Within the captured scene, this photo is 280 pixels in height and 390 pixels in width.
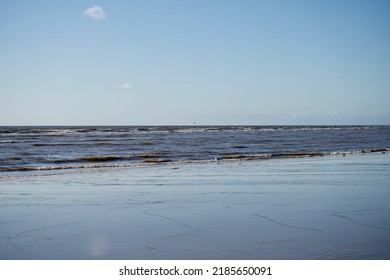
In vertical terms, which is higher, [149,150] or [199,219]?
[149,150]

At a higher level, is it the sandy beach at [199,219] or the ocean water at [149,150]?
the ocean water at [149,150]

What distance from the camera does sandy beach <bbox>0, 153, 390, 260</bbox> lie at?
5.50 m

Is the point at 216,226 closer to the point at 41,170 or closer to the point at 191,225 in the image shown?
the point at 191,225

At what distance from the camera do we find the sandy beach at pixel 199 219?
5496mm

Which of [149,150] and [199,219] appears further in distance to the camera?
[149,150]

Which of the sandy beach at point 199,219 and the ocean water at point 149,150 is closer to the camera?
the sandy beach at point 199,219

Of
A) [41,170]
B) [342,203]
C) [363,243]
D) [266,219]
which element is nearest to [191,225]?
[266,219]

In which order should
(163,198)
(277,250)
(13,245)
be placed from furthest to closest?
1. (163,198)
2. (13,245)
3. (277,250)

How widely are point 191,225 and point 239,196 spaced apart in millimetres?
2920

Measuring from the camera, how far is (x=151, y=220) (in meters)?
7.28

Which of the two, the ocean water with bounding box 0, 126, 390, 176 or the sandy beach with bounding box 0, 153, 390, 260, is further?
the ocean water with bounding box 0, 126, 390, 176

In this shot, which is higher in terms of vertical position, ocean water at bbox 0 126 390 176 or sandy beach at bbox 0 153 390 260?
ocean water at bbox 0 126 390 176

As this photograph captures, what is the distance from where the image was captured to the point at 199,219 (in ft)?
24.0
